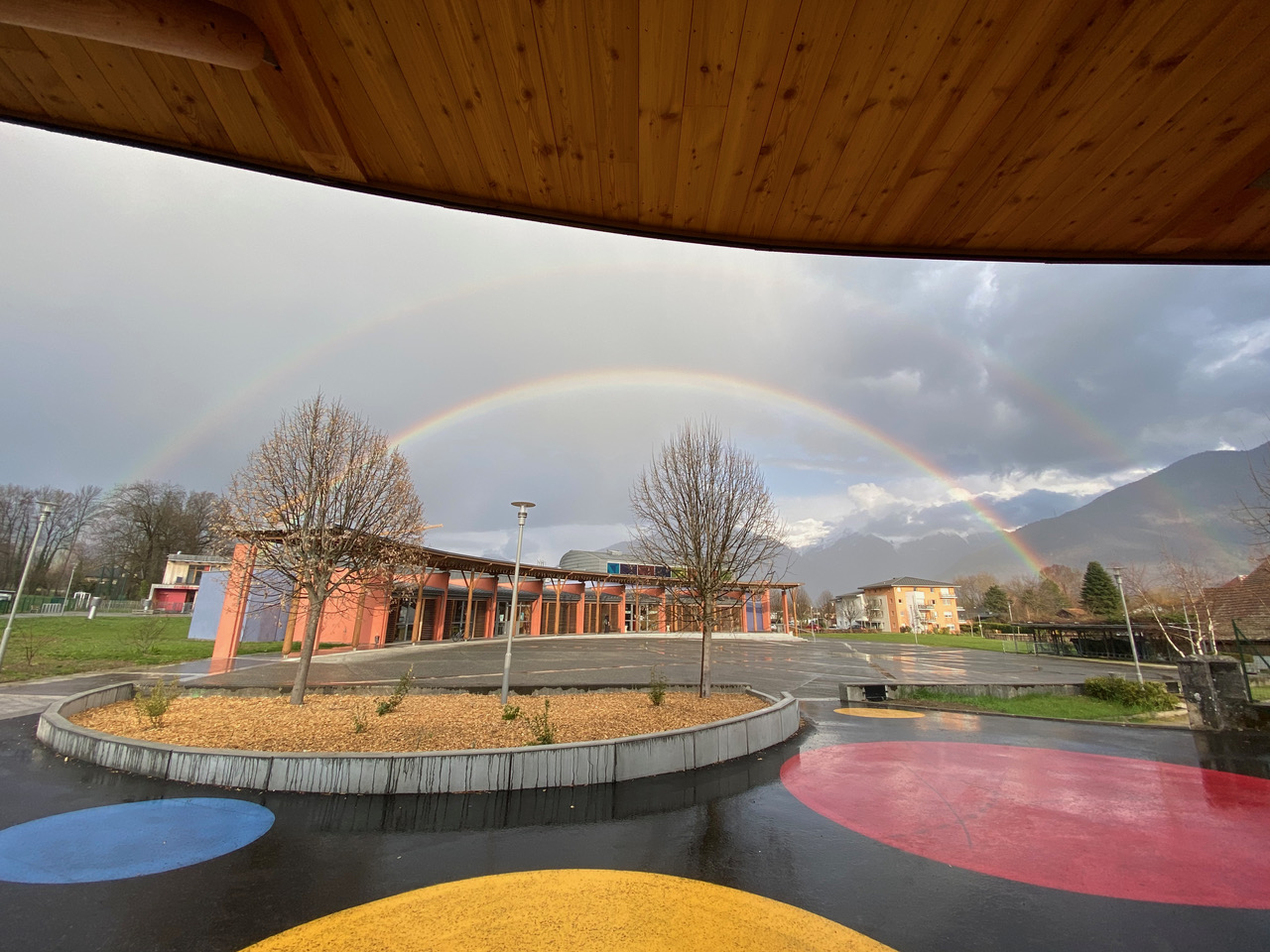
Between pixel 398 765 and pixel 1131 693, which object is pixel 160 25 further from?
pixel 1131 693

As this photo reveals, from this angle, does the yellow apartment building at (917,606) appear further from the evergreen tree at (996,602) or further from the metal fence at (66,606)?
the metal fence at (66,606)

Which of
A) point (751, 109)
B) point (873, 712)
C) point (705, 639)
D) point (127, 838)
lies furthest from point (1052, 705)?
point (127, 838)

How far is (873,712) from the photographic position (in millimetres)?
13320

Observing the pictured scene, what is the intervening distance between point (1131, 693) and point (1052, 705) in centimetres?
206

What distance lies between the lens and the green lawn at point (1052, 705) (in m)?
12.7

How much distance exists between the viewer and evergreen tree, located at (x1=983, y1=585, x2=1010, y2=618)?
7956 centimetres

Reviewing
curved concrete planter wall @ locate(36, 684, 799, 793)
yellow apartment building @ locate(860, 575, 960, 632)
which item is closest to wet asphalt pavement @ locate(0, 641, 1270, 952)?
curved concrete planter wall @ locate(36, 684, 799, 793)

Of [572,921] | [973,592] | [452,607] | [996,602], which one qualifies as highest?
[973,592]

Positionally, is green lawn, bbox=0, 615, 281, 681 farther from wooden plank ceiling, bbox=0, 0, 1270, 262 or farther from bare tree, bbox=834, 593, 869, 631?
bare tree, bbox=834, 593, 869, 631

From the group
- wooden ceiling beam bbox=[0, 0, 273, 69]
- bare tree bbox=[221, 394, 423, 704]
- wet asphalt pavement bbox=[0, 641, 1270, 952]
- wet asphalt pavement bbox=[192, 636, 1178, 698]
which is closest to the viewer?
wooden ceiling beam bbox=[0, 0, 273, 69]

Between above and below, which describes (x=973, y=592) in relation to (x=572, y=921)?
Result: above

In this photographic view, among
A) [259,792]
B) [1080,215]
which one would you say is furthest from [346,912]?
[1080,215]

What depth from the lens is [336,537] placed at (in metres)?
11.4

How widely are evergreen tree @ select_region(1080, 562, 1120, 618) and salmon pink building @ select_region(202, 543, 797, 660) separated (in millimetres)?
30826
